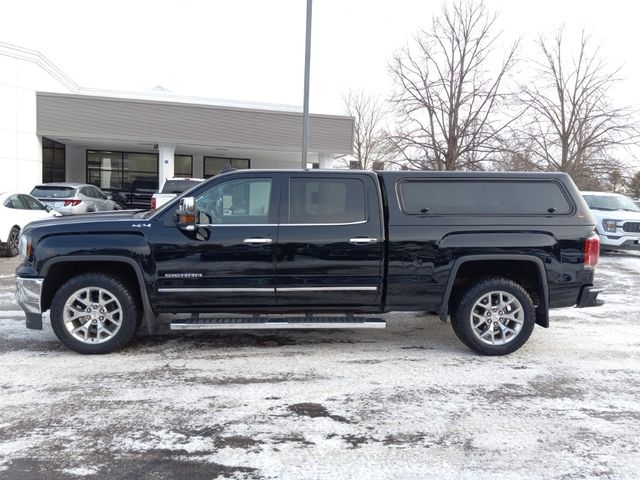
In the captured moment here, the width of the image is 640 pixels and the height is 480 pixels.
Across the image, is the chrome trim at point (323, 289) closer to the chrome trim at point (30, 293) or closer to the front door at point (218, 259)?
the front door at point (218, 259)

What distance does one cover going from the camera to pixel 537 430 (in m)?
3.74

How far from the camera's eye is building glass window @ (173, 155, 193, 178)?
27812 millimetres

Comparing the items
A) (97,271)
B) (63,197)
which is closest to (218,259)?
(97,271)

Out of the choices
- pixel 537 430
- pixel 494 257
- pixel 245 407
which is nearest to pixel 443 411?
Answer: pixel 537 430

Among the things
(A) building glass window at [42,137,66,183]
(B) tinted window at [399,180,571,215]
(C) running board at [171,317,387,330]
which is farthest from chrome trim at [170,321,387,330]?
(A) building glass window at [42,137,66,183]

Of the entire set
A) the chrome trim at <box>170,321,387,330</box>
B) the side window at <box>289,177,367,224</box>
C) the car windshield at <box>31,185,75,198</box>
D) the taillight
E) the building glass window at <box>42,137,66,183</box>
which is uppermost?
the building glass window at <box>42,137,66,183</box>

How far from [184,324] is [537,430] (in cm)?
324

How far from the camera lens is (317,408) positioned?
4047mm

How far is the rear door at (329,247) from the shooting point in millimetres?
5238

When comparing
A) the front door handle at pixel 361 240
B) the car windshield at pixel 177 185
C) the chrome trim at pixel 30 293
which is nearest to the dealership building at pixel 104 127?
the car windshield at pixel 177 185

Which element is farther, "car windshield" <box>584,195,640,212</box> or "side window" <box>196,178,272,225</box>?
"car windshield" <box>584,195,640,212</box>

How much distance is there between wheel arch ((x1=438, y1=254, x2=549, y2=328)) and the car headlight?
9.64 meters

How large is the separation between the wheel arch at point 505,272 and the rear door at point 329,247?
74 centimetres

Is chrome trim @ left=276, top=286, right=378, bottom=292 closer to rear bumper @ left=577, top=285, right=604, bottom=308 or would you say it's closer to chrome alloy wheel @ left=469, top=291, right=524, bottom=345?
chrome alloy wheel @ left=469, top=291, right=524, bottom=345
